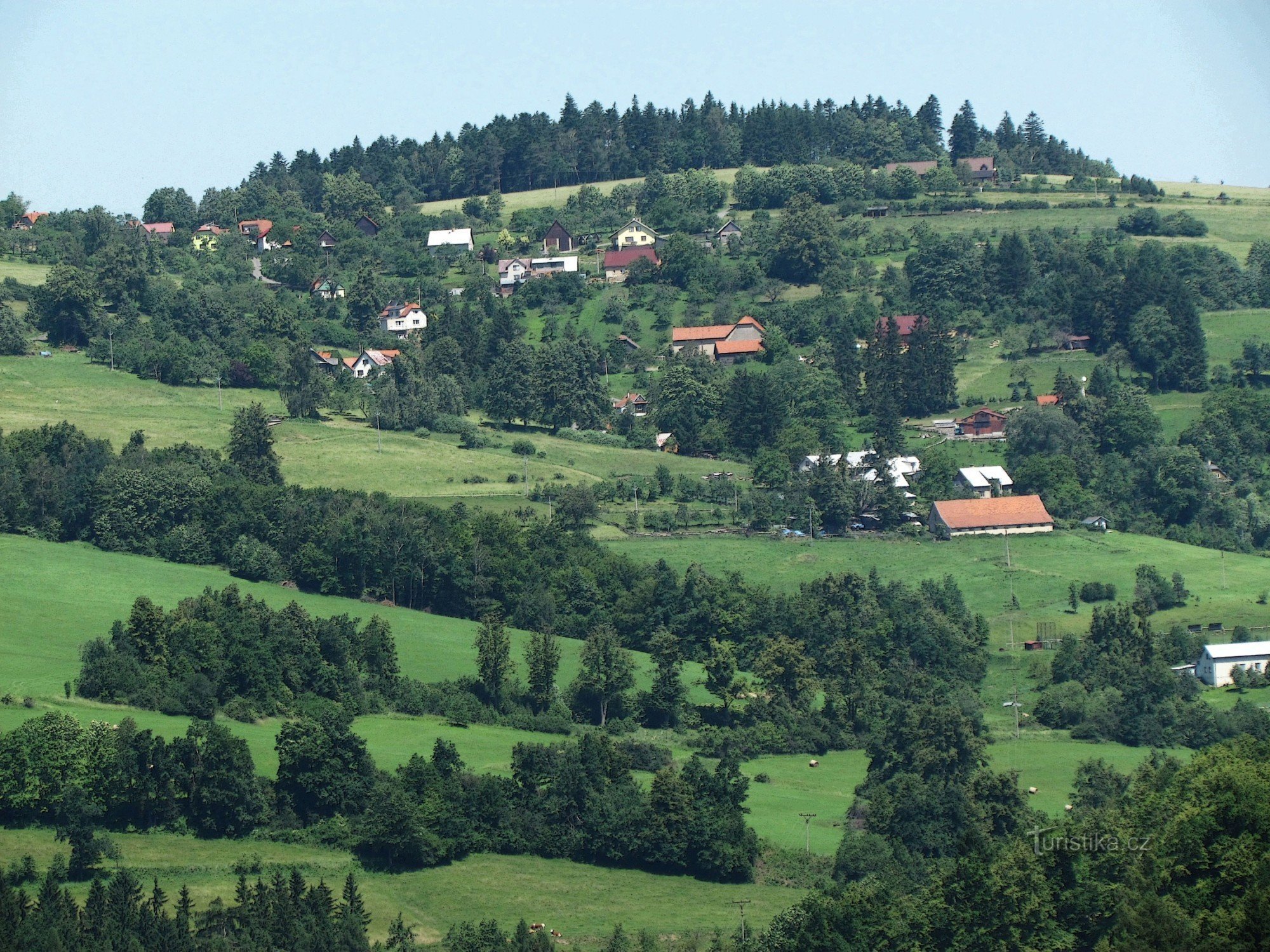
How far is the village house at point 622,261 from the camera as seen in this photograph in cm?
14412

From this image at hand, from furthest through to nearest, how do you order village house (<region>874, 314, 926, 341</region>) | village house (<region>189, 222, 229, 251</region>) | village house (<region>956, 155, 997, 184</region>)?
village house (<region>956, 155, 997, 184</region>) < village house (<region>189, 222, 229, 251</region>) < village house (<region>874, 314, 926, 341</region>)

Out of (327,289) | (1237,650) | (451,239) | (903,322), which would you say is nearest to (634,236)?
(451,239)

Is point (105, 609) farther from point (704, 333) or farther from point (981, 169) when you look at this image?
point (981, 169)

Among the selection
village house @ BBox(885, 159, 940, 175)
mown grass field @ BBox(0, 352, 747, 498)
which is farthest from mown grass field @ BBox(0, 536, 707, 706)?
village house @ BBox(885, 159, 940, 175)

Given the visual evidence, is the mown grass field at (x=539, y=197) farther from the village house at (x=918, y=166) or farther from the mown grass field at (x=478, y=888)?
the mown grass field at (x=478, y=888)

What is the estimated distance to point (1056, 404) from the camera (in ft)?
380

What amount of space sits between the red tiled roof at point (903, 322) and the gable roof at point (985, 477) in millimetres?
19063

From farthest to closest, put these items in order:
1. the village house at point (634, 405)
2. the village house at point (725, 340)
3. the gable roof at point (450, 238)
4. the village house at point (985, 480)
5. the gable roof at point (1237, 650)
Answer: the gable roof at point (450, 238) → the village house at point (725, 340) → the village house at point (634, 405) → the village house at point (985, 480) → the gable roof at point (1237, 650)

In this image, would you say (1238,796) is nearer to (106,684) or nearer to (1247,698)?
(1247,698)

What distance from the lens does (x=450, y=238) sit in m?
154

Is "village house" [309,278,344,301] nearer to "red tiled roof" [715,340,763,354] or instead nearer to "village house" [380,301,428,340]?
"village house" [380,301,428,340]

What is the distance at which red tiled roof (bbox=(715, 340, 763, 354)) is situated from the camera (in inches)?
5084

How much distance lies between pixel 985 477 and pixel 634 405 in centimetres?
2473

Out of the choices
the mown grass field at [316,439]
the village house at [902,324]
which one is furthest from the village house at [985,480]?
the village house at [902,324]
